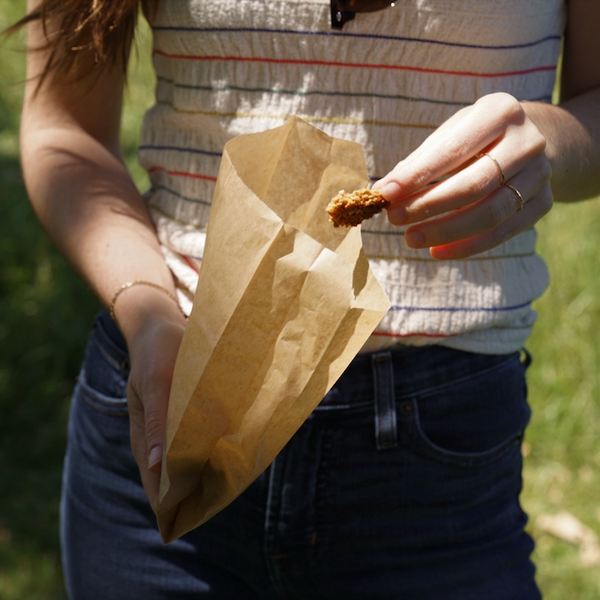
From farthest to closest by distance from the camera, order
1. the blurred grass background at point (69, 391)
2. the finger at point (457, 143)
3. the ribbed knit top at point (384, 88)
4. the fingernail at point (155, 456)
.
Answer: the blurred grass background at point (69, 391) → the ribbed knit top at point (384, 88) → the fingernail at point (155, 456) → the finger at point (457, 143)

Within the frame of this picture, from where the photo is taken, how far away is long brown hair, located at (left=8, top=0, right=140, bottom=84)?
105 cm

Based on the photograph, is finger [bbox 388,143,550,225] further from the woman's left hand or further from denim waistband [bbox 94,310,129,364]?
denim waistband [bbox 94,310,129,364]

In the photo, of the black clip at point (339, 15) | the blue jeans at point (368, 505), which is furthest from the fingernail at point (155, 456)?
the black clip at point (339, 15)

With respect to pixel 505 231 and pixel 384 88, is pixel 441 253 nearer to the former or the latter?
pixel 505 231

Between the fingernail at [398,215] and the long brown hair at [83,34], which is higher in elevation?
the long brown hair at [83,34]

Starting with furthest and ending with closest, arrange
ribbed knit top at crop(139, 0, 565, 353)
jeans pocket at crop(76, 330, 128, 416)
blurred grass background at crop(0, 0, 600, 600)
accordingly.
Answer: blurred grass background at crop(0, 0, 600, 600) → jeans pocket at crop(76, 330, 128, 416) → ribbed knit top at crop(139, 0, 565, 353)

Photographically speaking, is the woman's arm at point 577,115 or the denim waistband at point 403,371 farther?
the denim waistband at point 403,371

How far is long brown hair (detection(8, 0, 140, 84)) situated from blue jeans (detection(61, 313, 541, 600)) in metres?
0.44

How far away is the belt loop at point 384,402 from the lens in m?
1.04

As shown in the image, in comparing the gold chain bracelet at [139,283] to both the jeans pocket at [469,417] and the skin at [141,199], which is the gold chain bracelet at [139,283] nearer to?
the skin at [141,199]

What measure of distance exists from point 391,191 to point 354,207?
3.0 inches

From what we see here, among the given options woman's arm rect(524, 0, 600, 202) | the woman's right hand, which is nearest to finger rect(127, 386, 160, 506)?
the woman's right hand

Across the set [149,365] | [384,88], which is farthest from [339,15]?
[149,365]

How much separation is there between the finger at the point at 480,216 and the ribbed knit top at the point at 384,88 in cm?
24
